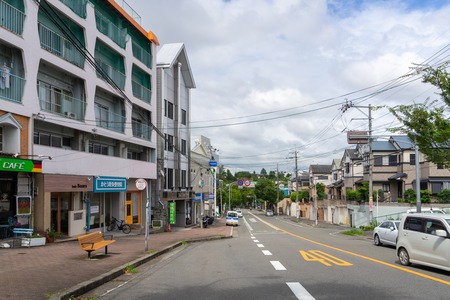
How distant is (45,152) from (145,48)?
58.0 ft

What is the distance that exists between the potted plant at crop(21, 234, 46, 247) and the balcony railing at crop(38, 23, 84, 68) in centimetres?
938

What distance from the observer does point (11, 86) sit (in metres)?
18.7

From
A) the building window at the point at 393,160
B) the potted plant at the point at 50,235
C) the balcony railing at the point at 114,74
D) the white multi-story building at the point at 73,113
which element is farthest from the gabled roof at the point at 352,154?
the potted plant at the point at 50,235

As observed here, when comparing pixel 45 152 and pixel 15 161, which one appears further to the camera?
pixel 45 152

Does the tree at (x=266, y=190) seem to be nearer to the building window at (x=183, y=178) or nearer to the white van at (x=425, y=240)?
the building window at (x=183, y=178)

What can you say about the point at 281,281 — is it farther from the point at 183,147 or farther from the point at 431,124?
the point at 183,147

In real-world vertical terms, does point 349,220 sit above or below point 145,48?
below

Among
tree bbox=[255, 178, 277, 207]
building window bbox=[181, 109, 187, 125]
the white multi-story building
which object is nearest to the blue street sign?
the white multi-story building

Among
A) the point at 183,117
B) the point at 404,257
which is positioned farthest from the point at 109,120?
the point at 404,257

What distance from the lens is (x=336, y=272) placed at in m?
10.7

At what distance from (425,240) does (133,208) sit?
2505 centimetres

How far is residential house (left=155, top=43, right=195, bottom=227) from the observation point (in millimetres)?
38344

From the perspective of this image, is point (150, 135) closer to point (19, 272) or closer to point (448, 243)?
point (19, 272)

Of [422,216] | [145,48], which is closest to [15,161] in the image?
[422,216]
